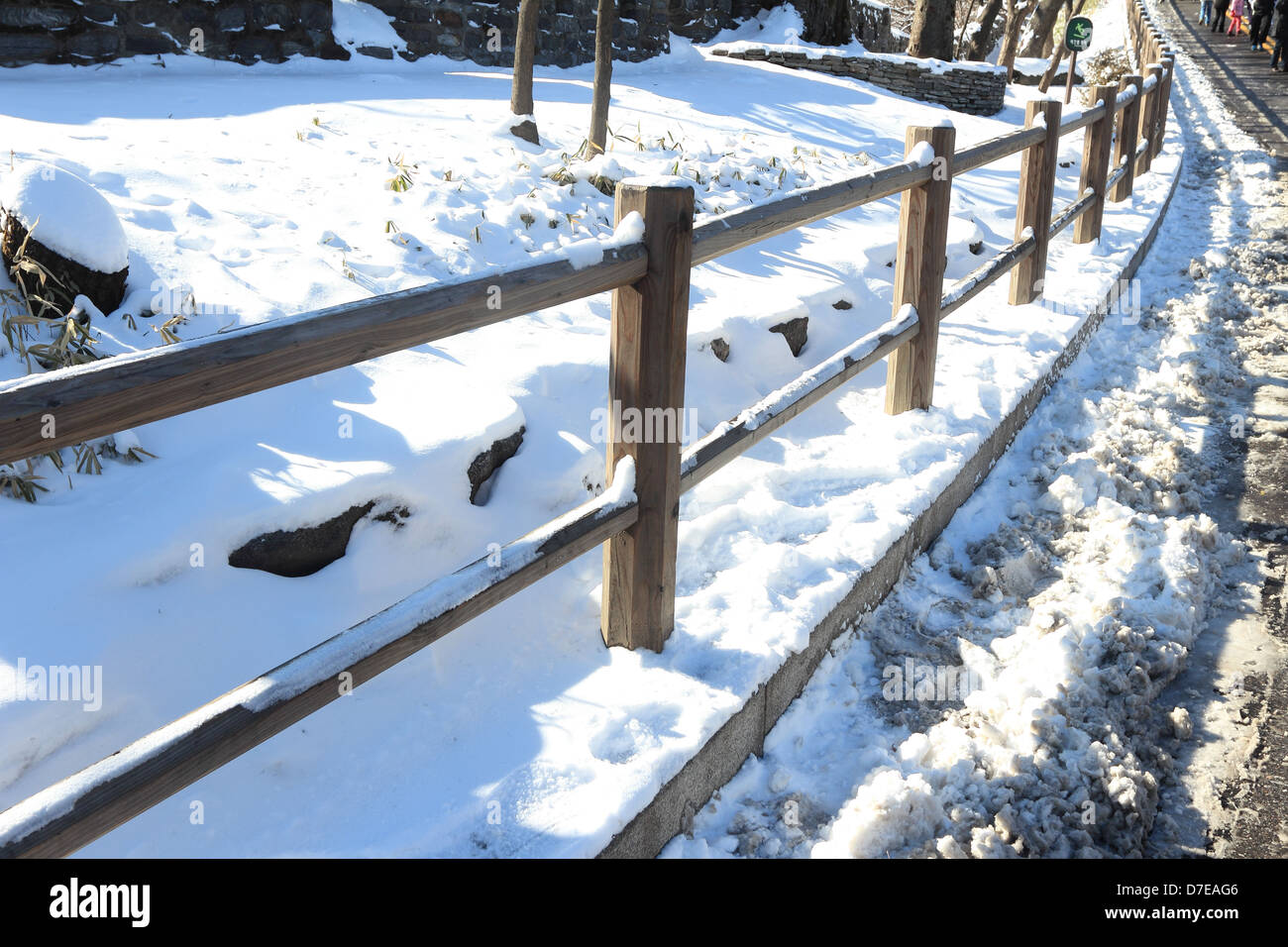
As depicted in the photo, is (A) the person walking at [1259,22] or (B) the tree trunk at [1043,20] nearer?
(B) the tree trunk at [1043,20]

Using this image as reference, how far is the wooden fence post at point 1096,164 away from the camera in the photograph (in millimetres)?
7578

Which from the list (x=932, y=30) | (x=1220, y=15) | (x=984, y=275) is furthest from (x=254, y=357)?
(x=1220, y=15)

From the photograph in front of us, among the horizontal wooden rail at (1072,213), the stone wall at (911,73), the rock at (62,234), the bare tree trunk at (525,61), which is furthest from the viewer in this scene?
the stone wall at (911,73)

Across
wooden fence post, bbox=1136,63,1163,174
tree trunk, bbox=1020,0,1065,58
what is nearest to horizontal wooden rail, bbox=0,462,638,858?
wooden fence post, bbox=1136,63,1163,174

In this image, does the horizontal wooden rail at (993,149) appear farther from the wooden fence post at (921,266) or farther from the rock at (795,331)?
the rock at (795,331)

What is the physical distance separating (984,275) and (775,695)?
10.3 ft

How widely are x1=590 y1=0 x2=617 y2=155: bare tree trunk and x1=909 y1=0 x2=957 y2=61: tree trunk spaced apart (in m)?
8.53

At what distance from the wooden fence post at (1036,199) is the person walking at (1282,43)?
20388 mm

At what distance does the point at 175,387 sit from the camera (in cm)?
162

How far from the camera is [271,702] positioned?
1819 mm

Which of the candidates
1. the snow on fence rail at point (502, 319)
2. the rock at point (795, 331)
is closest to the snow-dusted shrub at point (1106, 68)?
the rock at point (795, 331)

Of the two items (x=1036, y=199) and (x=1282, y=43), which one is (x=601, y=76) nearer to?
(x=1036, y=199)

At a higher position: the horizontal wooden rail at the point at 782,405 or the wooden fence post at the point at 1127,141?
the wooden fence post at the point at 1127,141

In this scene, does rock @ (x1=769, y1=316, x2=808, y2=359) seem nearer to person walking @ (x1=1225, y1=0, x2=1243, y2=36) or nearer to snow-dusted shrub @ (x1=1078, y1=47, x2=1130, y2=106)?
snow-dusted shrub @ (x1=1078, y1=47, x2=1130, y2=106)
